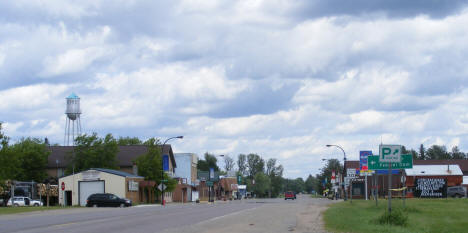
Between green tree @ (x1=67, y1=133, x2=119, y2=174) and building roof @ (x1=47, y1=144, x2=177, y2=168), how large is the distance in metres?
2.42

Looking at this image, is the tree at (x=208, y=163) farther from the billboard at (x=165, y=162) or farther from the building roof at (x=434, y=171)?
the billboard at (x=165, y=162)

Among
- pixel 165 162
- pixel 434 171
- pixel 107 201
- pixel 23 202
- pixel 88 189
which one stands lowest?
pixel 23 202

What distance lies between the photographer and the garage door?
66.8 m

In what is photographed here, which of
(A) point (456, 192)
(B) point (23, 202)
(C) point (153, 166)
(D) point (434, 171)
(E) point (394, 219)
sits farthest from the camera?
(D) point (434, 171)

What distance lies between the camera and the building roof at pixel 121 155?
84.2m

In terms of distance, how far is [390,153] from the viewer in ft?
75.3

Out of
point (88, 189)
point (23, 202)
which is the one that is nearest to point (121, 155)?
point (88, 189)

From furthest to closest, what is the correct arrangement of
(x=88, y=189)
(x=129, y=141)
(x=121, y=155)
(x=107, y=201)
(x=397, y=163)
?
(x=129, y=141) → (x=121, y=155) → (x=88, y=189) → (x=107, y=201) → (x=397, y=163)

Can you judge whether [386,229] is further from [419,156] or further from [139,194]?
[419,156]

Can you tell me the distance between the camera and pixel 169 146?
86.2 meters

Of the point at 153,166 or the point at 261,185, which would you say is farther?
the point at 261,185

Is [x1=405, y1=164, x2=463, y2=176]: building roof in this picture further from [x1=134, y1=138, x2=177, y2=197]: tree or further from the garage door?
the garage door

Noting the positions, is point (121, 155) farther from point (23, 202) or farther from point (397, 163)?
point (397, 163)

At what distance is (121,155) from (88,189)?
1899 cm
